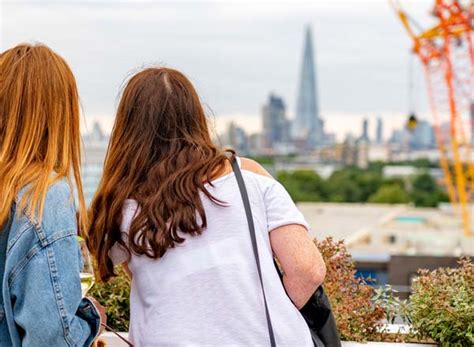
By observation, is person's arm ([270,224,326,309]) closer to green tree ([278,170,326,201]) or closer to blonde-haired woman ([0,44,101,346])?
blonde-haired woman ([0,44,101,346])

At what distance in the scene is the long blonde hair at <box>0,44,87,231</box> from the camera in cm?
204

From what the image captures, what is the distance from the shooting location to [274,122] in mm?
164000

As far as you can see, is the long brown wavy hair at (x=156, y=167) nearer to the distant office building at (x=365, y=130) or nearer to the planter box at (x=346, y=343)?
the planter box at (x=346, y=343)

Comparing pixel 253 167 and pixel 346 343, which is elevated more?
pixel 253 167

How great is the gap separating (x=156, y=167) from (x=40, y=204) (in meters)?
0.38

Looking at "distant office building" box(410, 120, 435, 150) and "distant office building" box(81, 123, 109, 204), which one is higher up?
"distant office building" box(81, 123, 109, 204)

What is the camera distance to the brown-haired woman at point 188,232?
222cm

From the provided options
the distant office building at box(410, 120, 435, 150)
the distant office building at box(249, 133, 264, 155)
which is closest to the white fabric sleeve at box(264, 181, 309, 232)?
the distant office building at box(249, 133, 264, 155)

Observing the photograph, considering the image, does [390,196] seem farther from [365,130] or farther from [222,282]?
[222,282]

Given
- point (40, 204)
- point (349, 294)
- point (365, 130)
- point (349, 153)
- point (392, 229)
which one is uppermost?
point (40, 204)

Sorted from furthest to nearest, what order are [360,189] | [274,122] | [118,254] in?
1. [274,122]
2. [360,189]
3. [118,254]

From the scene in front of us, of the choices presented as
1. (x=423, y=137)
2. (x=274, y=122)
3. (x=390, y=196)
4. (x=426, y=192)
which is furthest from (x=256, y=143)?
(x=390, y=196)

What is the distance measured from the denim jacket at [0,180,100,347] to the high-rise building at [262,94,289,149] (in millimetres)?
152674

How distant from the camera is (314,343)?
2.37m
